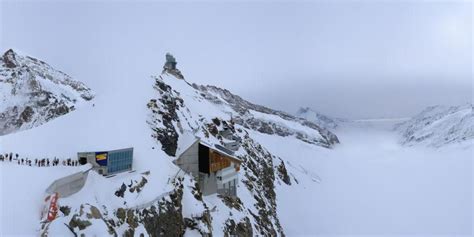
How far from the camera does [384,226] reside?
60312mm

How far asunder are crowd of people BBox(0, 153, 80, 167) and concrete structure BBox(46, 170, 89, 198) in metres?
2.51

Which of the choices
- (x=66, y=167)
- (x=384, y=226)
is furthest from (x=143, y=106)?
(x=384, y=226)

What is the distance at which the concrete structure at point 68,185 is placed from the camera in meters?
24.4

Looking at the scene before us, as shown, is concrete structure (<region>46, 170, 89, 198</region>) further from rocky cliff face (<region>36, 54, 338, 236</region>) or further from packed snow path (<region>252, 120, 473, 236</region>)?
packed snow path (<region>252, 120, 473, 236</region>)

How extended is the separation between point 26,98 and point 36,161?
113621 millimetres

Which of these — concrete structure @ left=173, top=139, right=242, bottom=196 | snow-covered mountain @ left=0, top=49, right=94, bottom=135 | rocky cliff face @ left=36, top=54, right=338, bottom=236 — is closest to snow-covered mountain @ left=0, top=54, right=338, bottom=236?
rocky cliff face @ left=36, top=54, right=338, bottom=236

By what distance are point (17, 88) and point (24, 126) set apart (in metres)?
25.6

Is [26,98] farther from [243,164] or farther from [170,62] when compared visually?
[243,164]

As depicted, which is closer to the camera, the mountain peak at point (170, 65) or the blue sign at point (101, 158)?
the blue sign at point (101, 158)

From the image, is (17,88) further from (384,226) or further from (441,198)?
(441,198)

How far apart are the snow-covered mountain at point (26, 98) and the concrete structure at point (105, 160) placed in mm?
95109

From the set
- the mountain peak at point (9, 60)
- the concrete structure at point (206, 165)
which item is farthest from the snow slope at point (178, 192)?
the mountain peak at point (9, 60)

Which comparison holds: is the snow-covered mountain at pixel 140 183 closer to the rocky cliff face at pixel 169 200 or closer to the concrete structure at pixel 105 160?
the rocky cliff face at pixel 169 200

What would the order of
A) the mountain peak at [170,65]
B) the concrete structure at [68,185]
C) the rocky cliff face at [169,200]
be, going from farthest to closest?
the mountain peak at [170,65], the rocky cliff face at [169,200], the concrete structure at [68,185]
